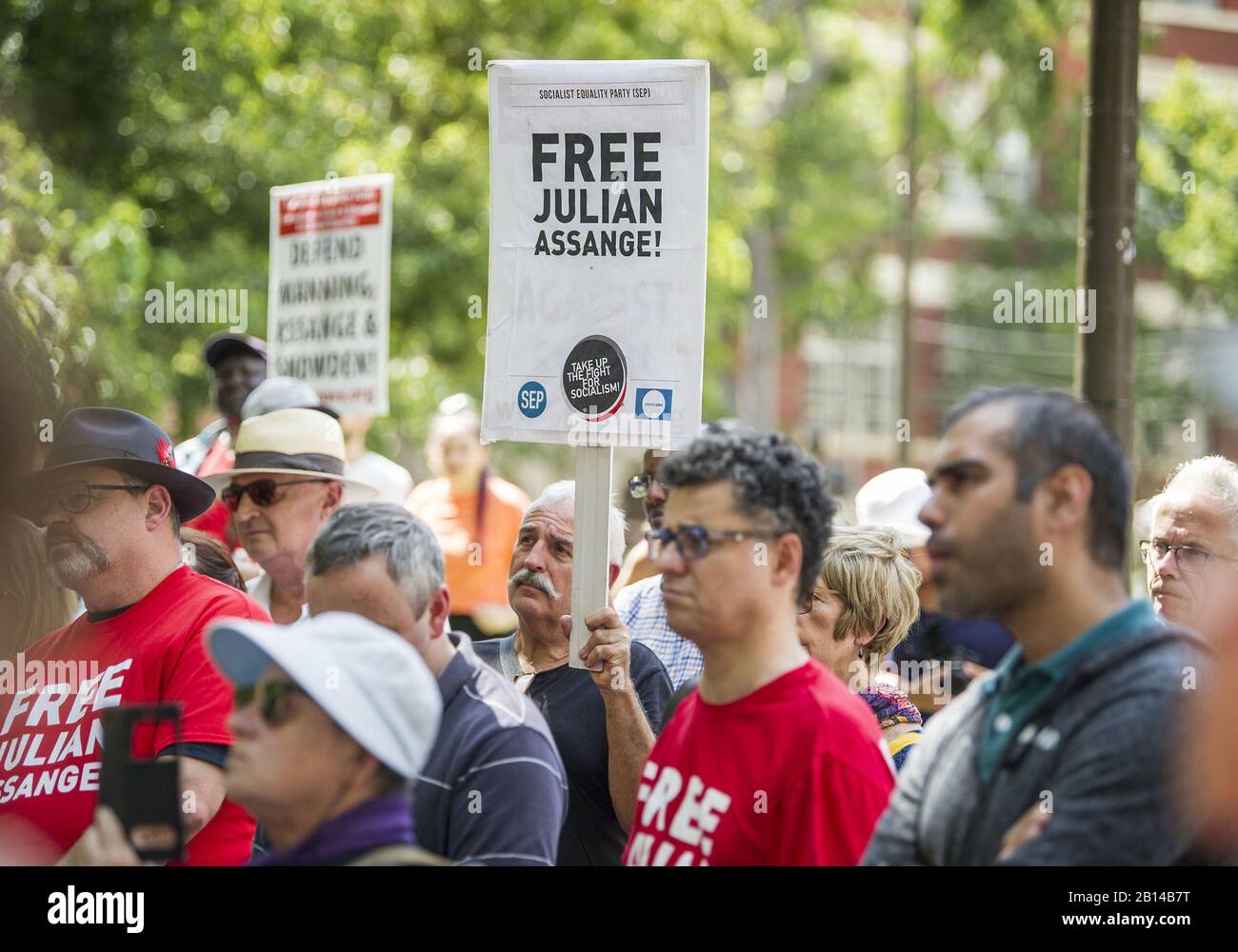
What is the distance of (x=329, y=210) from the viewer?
8.37 m

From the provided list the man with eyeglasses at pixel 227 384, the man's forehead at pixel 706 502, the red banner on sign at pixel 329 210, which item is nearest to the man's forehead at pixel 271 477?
the man with eyeglasses at pixel 227 384

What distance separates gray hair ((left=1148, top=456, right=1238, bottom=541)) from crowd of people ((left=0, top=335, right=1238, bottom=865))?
0.06 feet

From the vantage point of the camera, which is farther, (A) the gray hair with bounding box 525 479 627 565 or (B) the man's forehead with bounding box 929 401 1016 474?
(A) the gray hair with bounding box 525 479 627 565

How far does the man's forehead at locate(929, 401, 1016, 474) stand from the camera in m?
2.97

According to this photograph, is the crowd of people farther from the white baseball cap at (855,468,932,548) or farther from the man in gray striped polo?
the white baseball cap at (855,468,932,548)

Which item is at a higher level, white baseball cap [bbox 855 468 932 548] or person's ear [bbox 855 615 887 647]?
white baseball cap [bbox 855 468 932 548]

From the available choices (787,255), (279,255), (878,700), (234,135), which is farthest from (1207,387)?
(878,700)

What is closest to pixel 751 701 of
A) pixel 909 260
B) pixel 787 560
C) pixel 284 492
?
pixel 787 560

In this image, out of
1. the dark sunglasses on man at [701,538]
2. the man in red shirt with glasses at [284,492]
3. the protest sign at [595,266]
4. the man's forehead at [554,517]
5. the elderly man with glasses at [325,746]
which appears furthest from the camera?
the man in red shirt with glasses at [284,492]

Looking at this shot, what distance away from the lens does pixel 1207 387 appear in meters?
30.7

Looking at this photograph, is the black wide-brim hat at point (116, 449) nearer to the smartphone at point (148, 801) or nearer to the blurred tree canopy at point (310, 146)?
the smartphone at point (148, 801)

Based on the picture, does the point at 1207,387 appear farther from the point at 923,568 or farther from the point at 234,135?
the point at 923,568

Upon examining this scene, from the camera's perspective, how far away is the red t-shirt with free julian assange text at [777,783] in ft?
10.6

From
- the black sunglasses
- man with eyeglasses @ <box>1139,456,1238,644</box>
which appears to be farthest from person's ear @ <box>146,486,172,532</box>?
man with eyeglasses @ <box>1139,456,1238,644</box>
